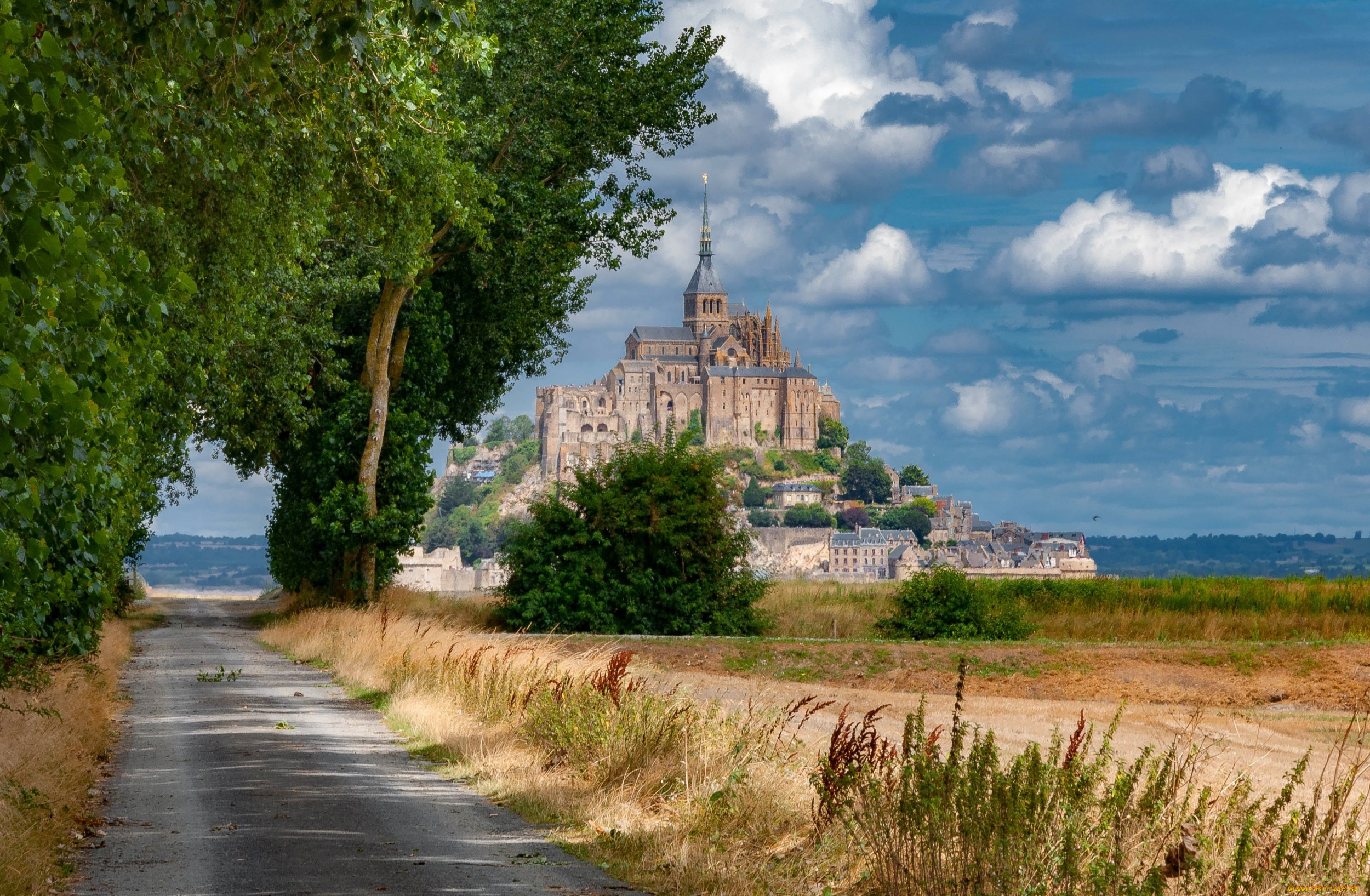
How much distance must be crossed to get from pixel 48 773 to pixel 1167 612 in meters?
28.4

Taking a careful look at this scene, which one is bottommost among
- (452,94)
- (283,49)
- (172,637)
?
(172,637)

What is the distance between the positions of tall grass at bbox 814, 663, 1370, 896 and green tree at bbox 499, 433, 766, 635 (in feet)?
75.9

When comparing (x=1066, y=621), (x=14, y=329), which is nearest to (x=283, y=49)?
(x=14, y=329)

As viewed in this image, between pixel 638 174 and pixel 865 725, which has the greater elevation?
pixel 638 174

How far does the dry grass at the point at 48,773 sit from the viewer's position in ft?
28.4

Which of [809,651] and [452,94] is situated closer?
[452,94]

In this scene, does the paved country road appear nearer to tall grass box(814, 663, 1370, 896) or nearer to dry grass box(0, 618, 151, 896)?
dry grass box(0, 618, 151, 896)

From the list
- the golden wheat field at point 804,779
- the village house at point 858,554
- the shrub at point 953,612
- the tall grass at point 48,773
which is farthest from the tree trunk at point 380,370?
the village house at point 858,554

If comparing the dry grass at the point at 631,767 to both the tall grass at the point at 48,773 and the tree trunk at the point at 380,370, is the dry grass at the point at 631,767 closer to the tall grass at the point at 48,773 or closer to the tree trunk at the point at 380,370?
the tall grass at the point at 48,773

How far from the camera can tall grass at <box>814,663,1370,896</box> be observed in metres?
6.70

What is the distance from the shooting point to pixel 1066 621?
34.4 meters

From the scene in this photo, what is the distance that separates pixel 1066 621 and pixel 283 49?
89.8 ft

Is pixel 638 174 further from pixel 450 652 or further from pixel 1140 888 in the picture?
pixel 1140 888

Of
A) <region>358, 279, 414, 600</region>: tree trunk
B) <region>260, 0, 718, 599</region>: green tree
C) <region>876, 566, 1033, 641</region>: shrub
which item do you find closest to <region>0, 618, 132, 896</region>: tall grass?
<region>260, 0, 718, 599</region>: green tree
